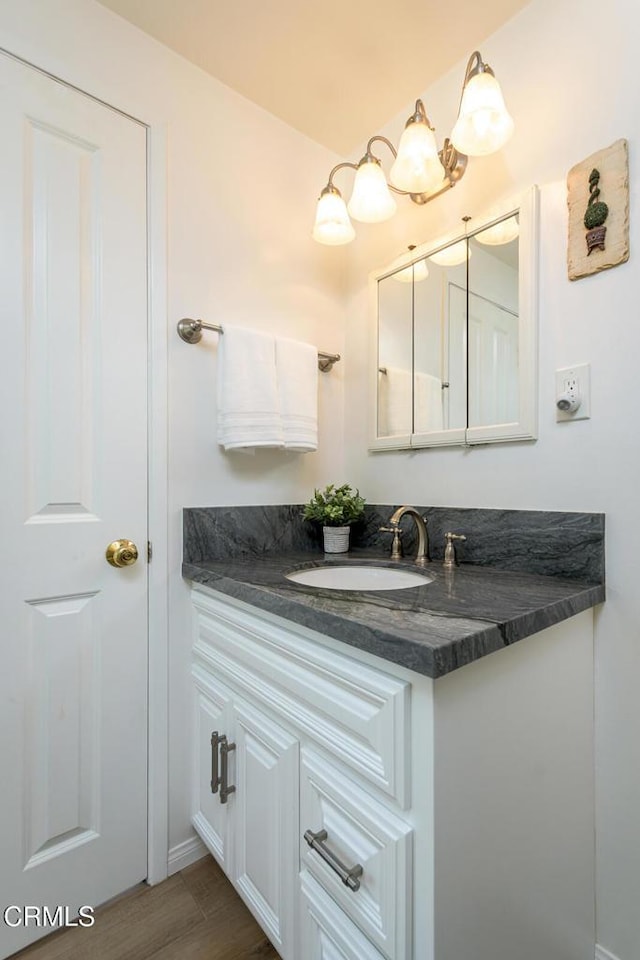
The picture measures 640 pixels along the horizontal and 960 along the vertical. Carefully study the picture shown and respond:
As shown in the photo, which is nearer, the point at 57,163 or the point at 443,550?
the point at 57,163

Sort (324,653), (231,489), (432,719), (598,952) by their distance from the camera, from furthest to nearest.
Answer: (231,489), (598,952), (324,653), (432,719)

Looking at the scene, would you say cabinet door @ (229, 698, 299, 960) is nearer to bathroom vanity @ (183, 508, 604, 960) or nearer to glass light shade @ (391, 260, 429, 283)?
bathroom vanity @ (183, 508, 604, 960)

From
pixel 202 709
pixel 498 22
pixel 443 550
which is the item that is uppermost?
pixel 498 22

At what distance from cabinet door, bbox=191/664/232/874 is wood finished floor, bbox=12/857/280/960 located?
122 millimetres

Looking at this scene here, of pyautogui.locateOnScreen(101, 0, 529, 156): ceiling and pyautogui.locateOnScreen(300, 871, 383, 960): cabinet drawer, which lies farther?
pyautogui.locateOnScreen(101, 0, 529, 156): ceiling

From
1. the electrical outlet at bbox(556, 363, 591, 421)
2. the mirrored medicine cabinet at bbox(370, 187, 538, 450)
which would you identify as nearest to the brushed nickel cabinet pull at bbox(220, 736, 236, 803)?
the mirrored medicine cabinet at bbox(370, 187, 538, 450)

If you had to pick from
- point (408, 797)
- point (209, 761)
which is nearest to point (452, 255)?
point (408, 797)

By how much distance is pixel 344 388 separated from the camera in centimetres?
161

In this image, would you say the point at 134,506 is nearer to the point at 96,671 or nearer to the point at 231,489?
the point at 231,489

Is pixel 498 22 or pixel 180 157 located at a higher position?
pixel 498 22

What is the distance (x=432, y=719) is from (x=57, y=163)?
1348mm

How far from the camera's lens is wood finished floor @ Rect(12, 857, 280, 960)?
96cm

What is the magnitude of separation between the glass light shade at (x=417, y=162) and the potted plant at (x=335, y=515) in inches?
34.7

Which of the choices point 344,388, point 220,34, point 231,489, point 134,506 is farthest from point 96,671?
point 220,34
